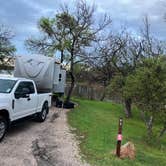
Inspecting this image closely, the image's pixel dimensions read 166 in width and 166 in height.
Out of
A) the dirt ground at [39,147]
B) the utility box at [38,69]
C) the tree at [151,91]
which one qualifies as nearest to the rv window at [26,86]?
the dirt ground at [39,147]

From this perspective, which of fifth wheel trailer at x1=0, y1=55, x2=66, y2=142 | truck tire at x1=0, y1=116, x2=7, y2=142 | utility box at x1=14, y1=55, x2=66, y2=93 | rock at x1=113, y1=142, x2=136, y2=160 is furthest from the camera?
utility box at x1=14, y1=55, x2=66, y2=93

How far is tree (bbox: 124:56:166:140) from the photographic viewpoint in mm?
13469

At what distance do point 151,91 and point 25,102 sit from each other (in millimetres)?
6108

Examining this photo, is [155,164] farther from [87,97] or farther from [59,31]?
[87,97]

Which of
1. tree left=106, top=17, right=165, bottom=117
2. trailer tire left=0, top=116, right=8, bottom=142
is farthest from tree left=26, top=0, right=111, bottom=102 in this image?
trailer tire left=0, top=116, right=8, bottom=142

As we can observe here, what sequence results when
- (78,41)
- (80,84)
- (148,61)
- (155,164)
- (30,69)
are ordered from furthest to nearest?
(80,84)
(78,41)
(30,69)
(148,61)
(155,164)

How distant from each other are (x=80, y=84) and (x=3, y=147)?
100ft

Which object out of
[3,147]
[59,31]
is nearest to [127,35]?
[59,31]

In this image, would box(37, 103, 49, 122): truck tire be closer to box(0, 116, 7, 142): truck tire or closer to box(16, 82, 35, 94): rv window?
box(16, 82, 35, 94): rv window

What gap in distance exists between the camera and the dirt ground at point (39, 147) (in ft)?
23.6

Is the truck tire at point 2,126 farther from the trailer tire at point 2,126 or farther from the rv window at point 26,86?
the rv window at point 26,86

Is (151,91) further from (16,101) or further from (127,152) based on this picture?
(16,101)

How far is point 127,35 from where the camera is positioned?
102 feet

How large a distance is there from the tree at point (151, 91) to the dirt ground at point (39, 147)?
4.08 metres
